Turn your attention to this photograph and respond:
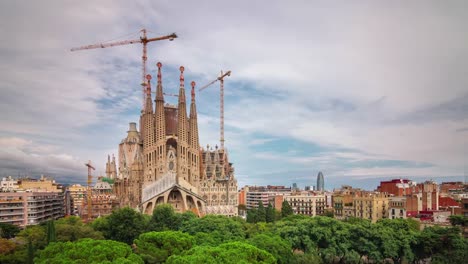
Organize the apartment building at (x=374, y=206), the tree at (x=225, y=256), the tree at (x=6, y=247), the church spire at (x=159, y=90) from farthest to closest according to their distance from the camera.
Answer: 1. the church spire at (x=159, y=90)
2. the apartment building at (x=374, y=206)
3. the tree at (x=6, y=247)
4. the tree at (x=225, y=256)

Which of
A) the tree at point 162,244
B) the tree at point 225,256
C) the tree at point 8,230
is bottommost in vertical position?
the tree at point 8,230

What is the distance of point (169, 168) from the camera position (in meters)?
78.6

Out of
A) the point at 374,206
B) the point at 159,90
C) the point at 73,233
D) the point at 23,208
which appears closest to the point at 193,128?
the point at 159,90

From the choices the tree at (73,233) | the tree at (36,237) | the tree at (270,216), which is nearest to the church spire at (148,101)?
the tree at (270,216)

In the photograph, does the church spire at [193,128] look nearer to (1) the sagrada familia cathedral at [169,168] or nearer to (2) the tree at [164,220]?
(1) the sagrada familia cathedral at [169,168]

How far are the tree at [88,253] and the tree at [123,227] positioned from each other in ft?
48.0

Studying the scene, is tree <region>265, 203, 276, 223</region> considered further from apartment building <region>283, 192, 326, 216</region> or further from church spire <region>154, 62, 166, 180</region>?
church spire <region>154, 62, 166, 180</region>

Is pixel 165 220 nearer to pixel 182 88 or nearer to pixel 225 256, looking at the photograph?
pixel 225 256

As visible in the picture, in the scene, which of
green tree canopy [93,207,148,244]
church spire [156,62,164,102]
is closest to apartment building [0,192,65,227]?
green tree canopy [93,207,148,244]

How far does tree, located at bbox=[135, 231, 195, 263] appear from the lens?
3036 cm

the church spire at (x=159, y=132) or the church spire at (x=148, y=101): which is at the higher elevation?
the church spire at (x=148, y=101)

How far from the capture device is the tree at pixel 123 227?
42.7 meters

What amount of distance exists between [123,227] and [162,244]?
12702 millimetres

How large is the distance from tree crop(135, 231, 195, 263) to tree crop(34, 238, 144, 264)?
279cm
